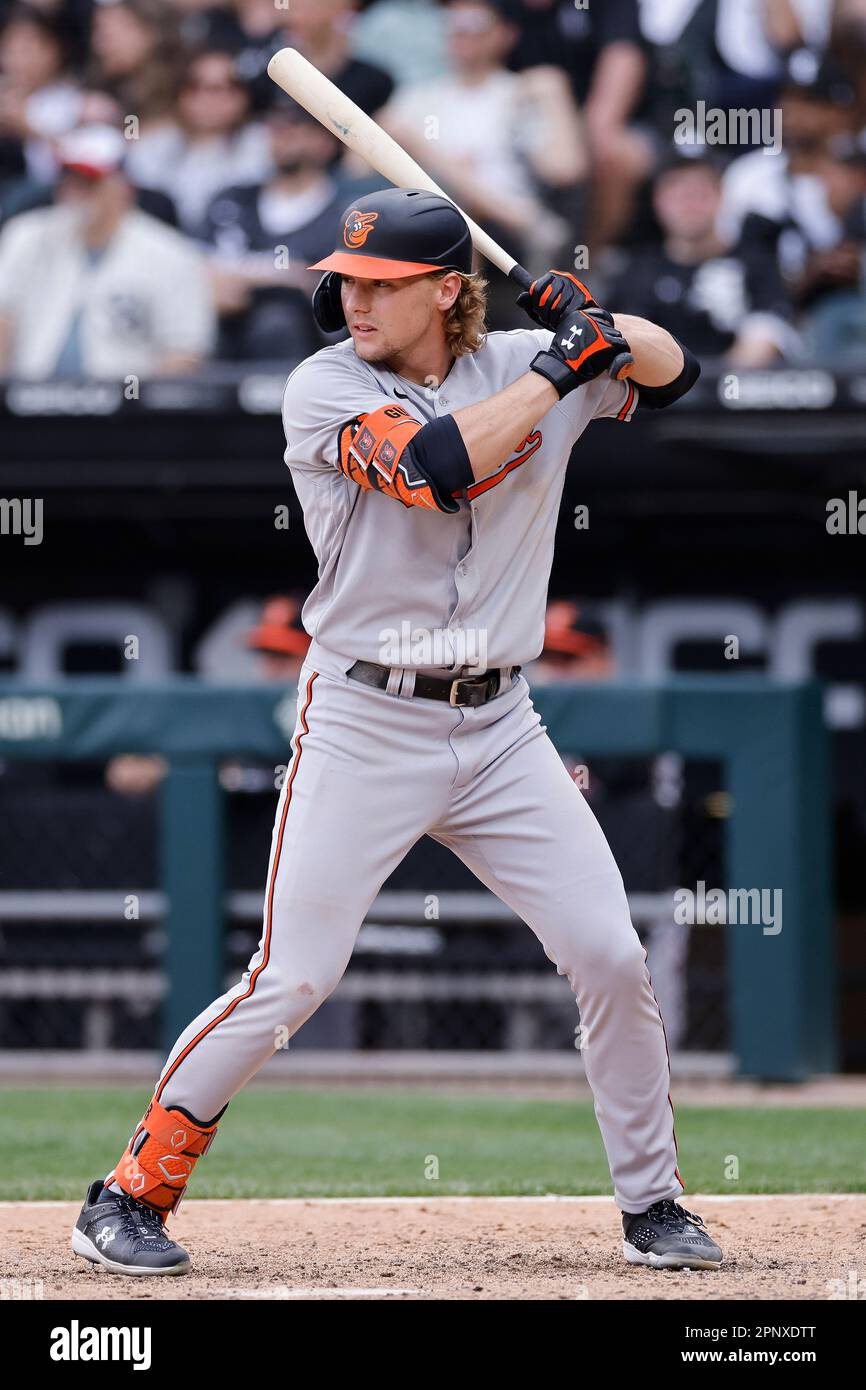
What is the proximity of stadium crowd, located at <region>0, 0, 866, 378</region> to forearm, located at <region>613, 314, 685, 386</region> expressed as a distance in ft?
13.5

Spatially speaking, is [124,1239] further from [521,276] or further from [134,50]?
[134,50]

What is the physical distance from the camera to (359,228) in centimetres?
310

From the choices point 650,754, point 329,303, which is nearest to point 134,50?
point 650,754

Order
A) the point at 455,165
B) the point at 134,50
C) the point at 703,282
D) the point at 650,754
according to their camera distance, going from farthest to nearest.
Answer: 1. the point at 134,50
2. the point at 455,165
3. the point at 703,282
4. the point at 650,754

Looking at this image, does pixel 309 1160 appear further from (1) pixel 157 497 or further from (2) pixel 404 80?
(2) pixel 404 80

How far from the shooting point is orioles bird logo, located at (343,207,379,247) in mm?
3088

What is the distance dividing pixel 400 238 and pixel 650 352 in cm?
46

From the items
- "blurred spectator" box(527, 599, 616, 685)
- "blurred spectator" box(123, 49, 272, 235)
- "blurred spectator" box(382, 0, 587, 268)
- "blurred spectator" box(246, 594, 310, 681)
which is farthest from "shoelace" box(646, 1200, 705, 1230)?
"blurred spectator" box(123, 49, 272, 235)

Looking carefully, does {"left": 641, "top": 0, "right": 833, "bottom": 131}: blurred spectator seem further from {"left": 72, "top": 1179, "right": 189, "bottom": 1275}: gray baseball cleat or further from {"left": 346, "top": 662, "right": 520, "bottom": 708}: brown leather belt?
{"left": 72, "top": 1179, "right": 189, "bottom": 1275}: gray baseball cleat

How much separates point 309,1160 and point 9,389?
3530mm

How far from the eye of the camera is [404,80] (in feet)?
26.9

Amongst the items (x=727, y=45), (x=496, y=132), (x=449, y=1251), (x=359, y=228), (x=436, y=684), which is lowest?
(x=449, y=1251)

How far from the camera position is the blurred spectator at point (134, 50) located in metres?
8.43

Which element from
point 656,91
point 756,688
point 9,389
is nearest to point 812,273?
point 656,91
